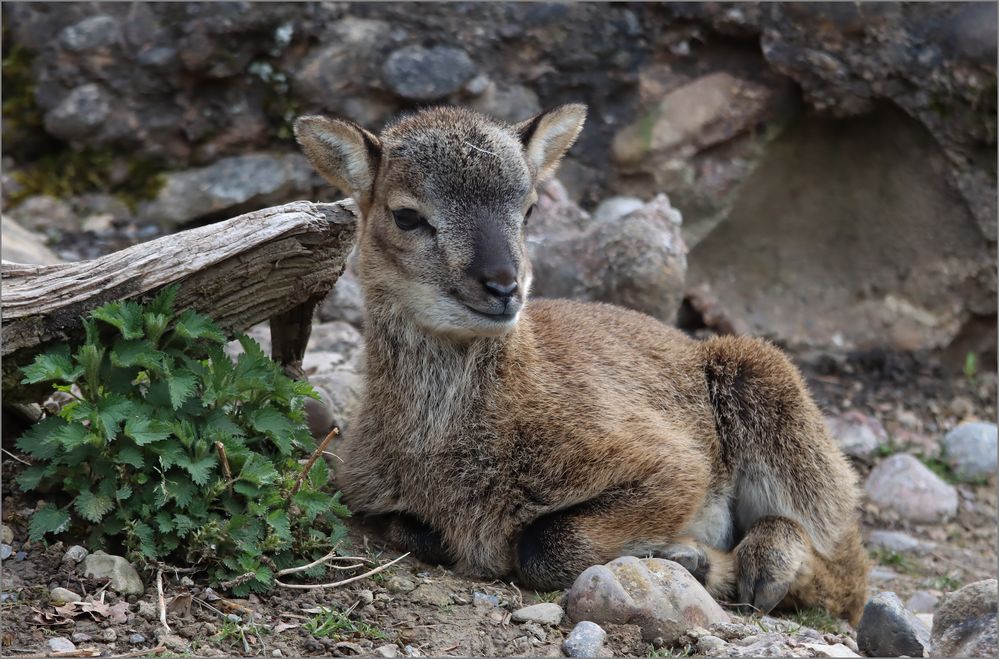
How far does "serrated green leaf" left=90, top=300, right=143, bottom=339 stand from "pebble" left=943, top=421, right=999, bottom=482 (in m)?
7.95

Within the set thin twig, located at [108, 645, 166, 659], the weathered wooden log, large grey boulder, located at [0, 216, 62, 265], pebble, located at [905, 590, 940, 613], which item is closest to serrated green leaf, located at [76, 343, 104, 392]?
the weathered wooden log

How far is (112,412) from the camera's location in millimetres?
5789

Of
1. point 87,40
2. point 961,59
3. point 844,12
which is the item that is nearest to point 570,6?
point 844,12

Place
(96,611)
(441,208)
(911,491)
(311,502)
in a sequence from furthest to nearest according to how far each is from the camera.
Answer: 1. (911,491)
2. (441,208)
3. (311,502)
4. (96,611)

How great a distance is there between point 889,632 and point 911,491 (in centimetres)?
401

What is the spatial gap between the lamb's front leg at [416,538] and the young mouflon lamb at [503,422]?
1cm

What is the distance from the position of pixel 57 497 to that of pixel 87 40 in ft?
21.2

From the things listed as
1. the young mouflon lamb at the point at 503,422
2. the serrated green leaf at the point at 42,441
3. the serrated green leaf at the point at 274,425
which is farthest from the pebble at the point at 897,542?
the serrated green leaf at the point at 42,441

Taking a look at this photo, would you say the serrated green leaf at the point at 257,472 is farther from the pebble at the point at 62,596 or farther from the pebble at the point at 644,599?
the pebble at the point at 644,599

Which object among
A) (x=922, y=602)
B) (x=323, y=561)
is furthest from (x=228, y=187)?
(x=922, y=602)

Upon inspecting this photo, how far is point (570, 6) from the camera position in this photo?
467 inches

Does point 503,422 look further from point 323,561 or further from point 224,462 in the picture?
point 224,462

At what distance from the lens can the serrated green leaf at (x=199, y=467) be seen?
18.9ft

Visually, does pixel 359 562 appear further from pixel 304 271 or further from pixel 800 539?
pixel 800 539
